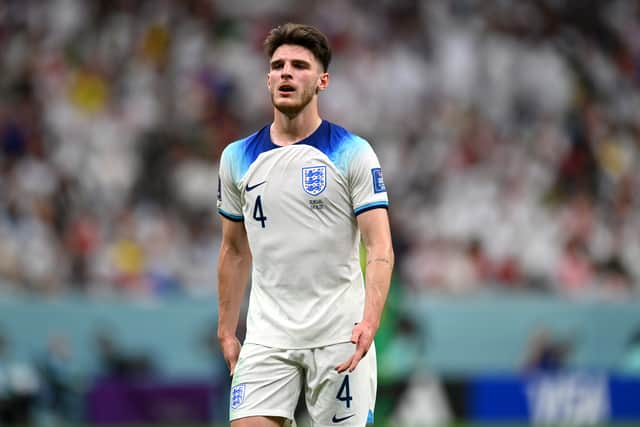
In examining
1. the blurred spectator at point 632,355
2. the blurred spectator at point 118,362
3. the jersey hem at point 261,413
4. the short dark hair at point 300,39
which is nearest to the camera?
the jersey hem at point 261,413

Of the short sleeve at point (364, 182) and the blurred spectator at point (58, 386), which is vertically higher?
the short sleeve at point (364, 182)

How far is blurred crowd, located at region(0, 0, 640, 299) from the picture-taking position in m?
14.4

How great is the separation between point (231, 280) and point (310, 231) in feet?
1.78

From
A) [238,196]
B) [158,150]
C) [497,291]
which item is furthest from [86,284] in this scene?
[238,196]

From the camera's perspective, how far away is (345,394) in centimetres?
575

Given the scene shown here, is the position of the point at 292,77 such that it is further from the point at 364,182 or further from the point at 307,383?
the point at 307,383

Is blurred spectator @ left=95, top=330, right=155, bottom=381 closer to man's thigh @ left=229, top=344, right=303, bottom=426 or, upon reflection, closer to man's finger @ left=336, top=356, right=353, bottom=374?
man's thigh @ left=229, top=344, right=303, bottom=426

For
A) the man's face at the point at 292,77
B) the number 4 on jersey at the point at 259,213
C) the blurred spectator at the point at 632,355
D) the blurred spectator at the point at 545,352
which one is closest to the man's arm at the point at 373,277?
the number 4 on jersey at the point at 259,213

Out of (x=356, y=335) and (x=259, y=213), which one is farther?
(x=259, y=213)

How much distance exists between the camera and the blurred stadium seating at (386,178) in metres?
13.5

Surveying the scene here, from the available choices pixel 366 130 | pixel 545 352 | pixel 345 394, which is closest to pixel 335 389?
pixel 345 394

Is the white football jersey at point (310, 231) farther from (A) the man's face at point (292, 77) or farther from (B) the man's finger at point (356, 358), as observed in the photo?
(B) the man's finger at point (356, 358)

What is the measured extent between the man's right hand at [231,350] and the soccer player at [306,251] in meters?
0.12

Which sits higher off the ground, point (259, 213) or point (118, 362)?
point (259, 213)
